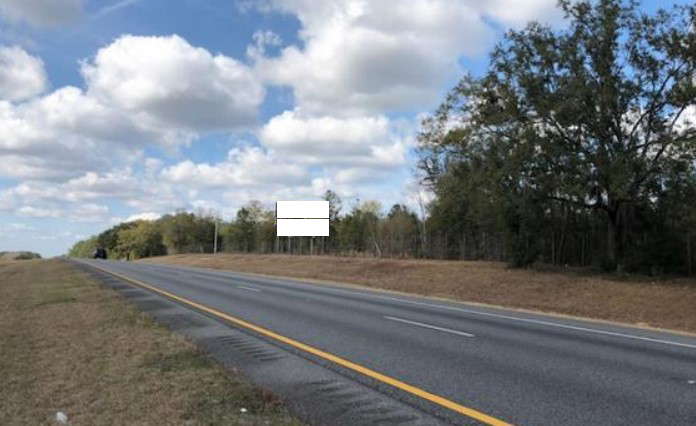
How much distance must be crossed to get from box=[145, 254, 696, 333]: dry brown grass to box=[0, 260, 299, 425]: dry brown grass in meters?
12.9

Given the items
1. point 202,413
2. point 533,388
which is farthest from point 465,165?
point 202,413

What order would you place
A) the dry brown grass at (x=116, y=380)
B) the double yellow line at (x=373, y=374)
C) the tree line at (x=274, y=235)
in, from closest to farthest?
the dry brown grass at (x=116, y=380)
the double yellow line at (x=373, y=374)
the tree line at (x=274, y=235)

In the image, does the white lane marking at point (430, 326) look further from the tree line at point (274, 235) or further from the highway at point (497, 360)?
the tree line at point (274, 235)

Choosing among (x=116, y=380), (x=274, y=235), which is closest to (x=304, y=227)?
(x=274, y=235)

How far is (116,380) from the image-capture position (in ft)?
25.2

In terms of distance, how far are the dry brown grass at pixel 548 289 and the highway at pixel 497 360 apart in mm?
3946

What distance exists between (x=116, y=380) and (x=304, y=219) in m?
56.5

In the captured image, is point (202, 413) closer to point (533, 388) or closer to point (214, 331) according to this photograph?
point (533, 388)

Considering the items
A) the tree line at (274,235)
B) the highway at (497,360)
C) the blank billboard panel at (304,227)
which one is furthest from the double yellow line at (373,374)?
the blank billboard panel at (304,227)

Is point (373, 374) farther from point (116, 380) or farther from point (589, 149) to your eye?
point (589, 149)

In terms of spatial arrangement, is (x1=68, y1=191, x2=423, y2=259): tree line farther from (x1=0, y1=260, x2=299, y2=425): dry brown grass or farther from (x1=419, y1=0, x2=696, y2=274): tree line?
(x1=0, y1=260, x2=299, y2=425): dry brown grass

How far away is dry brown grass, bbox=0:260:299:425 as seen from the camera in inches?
243

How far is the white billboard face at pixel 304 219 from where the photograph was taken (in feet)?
210

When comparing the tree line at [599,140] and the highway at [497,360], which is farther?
the tree line at [599,140]
